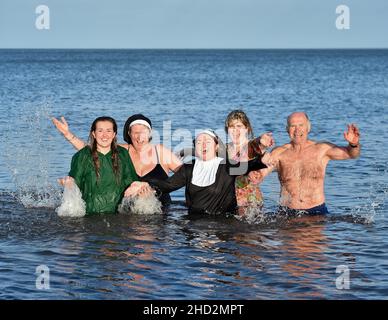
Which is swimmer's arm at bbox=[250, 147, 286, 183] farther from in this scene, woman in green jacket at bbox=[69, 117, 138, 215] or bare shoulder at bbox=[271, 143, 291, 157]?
woman in green jacket at bbox=[69, 117, 138, 215]

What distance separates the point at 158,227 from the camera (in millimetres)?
12516

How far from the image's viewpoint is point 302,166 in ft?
40.7

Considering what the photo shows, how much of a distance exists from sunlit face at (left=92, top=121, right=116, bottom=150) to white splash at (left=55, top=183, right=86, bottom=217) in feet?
2.35

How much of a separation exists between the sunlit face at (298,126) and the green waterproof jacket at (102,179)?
2385mm

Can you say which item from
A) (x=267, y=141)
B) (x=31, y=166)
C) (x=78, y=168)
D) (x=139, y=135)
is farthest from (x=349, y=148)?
(x=31, y=166)

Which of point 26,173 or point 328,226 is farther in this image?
point 26,173

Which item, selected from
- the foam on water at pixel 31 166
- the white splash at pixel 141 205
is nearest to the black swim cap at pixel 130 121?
the white splash at pixel 141 205

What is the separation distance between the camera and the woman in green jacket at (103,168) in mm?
11828

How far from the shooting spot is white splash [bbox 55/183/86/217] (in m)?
12.0

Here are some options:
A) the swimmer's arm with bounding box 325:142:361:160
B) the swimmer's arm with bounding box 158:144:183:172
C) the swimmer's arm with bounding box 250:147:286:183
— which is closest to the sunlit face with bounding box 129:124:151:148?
the swimmer's arm with bounding box 158:144:183:172

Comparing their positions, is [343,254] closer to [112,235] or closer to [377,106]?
[112,235]

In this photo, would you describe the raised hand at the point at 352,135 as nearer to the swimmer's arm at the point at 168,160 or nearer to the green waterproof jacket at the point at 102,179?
the swimmer's arm at the point at 168,160

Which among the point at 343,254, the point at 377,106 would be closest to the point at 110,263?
the point at 343,254

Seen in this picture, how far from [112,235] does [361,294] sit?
3.95m
